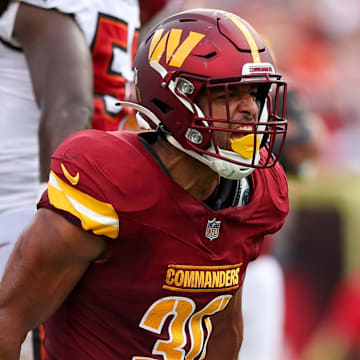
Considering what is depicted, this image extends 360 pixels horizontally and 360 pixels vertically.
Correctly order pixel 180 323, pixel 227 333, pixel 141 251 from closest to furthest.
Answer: pixel 141 251 < pixel 180 323 < pixel 227 333

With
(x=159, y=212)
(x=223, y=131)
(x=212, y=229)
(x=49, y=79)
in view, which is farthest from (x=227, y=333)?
(x=49, y=79)

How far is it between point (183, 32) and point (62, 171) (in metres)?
0.46

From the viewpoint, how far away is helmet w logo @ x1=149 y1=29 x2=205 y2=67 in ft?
6.76

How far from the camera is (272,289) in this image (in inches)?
180

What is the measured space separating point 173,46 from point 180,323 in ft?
2.39

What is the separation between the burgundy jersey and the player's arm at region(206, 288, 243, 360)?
0.31 feet

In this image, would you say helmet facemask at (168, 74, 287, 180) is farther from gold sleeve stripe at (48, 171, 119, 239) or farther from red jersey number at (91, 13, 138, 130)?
red jersey number at (91, 13, 138, 130)

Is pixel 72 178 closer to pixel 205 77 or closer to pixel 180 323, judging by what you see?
pixel 205 77

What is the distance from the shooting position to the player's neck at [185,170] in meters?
2.13

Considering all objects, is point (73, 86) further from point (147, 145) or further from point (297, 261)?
point (297, 261)

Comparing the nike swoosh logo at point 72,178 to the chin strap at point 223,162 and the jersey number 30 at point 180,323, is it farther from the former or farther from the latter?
the jersey number 30 at point 180,323

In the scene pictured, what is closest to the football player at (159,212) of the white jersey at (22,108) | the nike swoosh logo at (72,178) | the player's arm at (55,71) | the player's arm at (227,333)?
the nike swoosh logo at (72,178)

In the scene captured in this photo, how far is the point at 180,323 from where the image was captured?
7.27 feet

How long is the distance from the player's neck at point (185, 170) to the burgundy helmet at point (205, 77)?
0.04m
